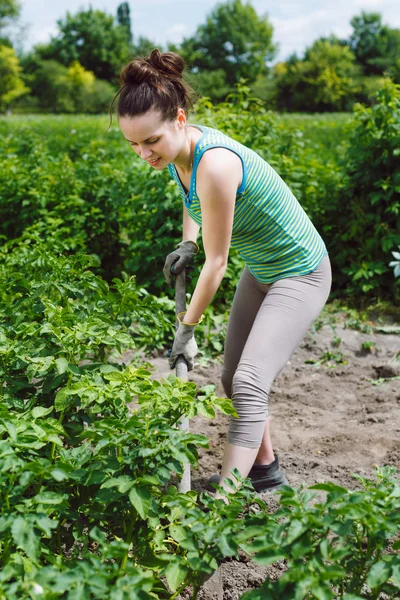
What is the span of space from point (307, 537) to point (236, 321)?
1.26m

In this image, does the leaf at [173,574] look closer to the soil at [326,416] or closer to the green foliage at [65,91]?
the soil at [326,416]

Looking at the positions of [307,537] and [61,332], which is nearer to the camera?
[307,537]

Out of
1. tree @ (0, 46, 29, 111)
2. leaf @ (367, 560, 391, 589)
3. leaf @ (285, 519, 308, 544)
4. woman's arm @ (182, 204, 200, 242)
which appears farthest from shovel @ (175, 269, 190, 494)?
tree @ (0, 46, 29, 111)

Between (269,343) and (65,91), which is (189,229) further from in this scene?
(65,91)

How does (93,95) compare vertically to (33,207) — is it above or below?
above

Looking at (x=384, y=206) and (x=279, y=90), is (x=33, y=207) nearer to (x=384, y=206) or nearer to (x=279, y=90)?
(x=384, y=206)

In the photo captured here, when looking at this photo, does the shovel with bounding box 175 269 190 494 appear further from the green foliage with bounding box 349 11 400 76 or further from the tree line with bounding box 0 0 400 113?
the green foliage with bounding box 349 11 400 76

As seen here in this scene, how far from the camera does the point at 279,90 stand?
180 ft

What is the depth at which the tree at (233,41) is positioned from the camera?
7956cm

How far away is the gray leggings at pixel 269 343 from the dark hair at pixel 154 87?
73 cm

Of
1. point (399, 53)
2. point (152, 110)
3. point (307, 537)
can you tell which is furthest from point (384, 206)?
point (399, 53)

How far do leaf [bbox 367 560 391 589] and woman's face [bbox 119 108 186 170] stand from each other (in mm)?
1328

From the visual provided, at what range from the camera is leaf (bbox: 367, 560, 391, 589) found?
132 cm

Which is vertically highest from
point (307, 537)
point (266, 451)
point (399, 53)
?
point (399, 53)
